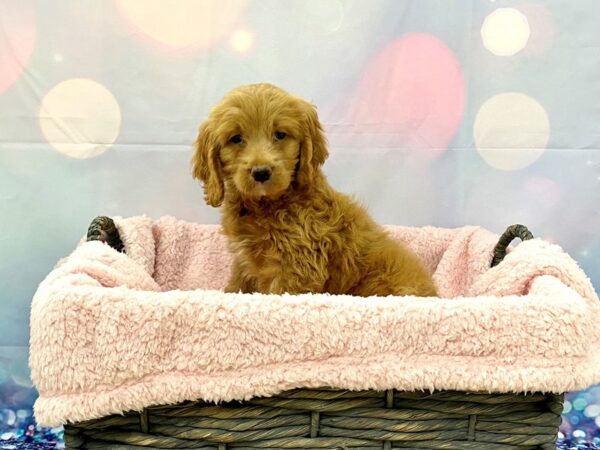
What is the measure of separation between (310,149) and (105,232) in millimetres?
914

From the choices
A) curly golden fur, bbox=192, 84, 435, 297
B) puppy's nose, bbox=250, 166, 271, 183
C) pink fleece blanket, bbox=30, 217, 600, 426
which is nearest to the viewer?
pink fleece blanket, bbox=30, 217, 600, 426

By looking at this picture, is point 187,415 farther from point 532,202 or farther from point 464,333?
point 532,202

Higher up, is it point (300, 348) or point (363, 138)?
point (363, 138)

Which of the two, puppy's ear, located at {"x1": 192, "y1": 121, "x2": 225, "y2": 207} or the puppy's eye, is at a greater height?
the puppy's eye

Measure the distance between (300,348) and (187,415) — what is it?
1.15 feet

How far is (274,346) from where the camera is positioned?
162 centimetres

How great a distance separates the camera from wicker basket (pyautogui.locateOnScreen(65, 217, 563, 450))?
1.66m

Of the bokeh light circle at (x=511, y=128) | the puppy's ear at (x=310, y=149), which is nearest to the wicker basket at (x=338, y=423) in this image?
the puppy's ear at (x=310, y=149)

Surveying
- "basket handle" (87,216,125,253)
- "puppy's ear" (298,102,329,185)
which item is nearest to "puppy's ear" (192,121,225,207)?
"puppy's ear" (298,102,329,185)

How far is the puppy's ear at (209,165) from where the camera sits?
2229mm

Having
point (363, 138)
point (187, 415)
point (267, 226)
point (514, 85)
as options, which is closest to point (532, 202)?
point (514, 85)

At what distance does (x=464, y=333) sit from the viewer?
64.5 inches

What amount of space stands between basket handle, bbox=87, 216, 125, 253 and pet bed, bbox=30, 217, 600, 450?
2.18ft

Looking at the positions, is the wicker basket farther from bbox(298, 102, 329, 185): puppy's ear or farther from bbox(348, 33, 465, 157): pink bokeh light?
bbox(348, 33, 465, 157): pink bokeh light
